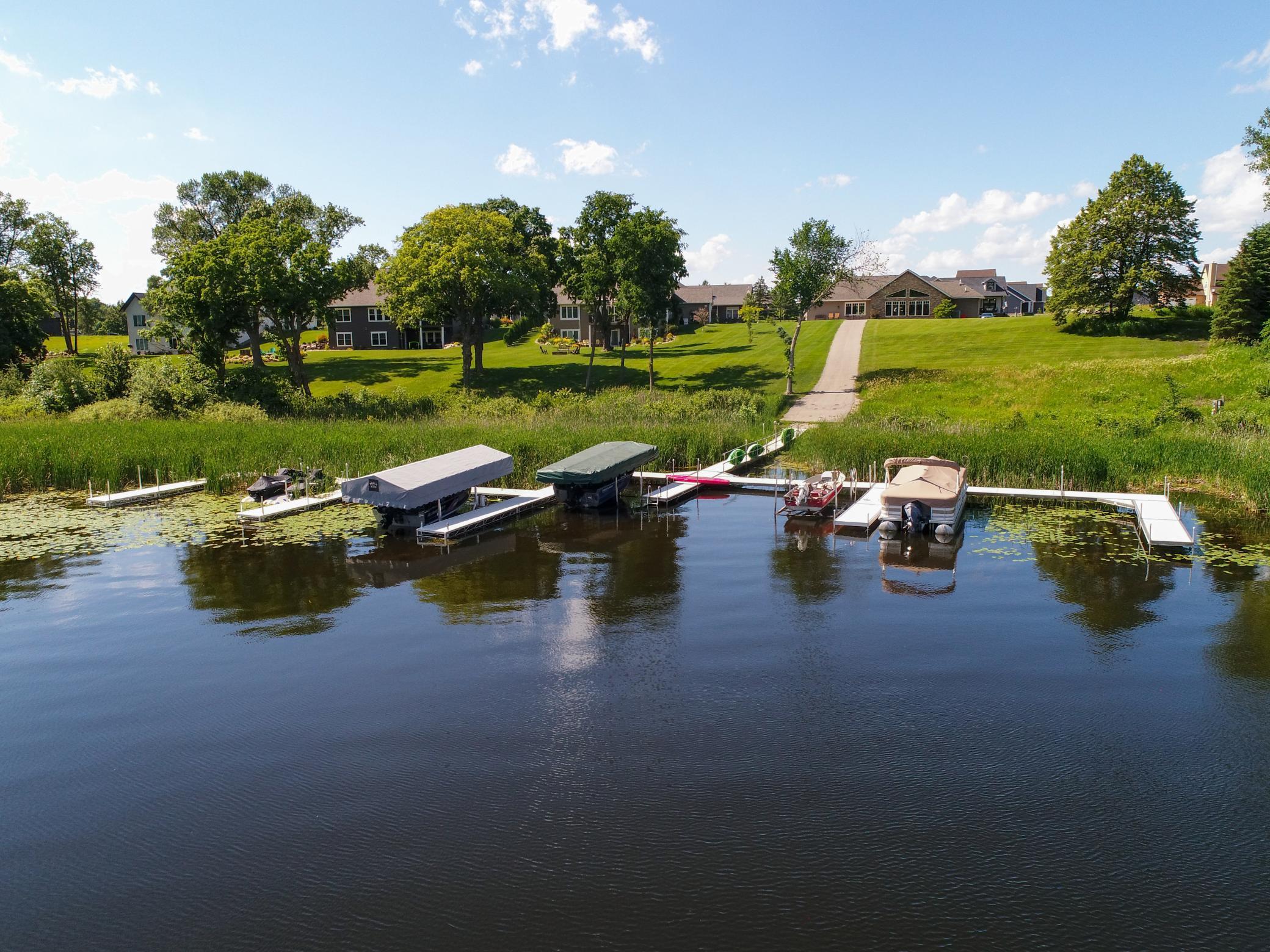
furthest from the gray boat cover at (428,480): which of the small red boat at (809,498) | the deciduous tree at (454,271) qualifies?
the deciduous tree at (454,271)

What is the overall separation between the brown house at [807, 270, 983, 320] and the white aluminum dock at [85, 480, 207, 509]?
69345 millimetres

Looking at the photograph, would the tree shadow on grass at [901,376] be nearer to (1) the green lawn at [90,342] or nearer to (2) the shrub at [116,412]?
(2) the shrub at [116,412]

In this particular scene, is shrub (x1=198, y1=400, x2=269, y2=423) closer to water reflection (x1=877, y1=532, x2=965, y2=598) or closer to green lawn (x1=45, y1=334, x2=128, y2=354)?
water reflection (x1=877, y1=532, x2=965, y2=598)

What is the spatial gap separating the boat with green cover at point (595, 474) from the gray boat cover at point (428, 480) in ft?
6.07

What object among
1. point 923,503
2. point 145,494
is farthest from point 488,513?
point 145,494

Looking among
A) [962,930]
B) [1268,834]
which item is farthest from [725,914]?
[1268,834]

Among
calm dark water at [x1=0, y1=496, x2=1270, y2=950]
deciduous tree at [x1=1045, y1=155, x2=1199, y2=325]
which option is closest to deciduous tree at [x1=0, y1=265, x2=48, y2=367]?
calm dark water at [x1=0, y1=496, x2=1270, y2=950]

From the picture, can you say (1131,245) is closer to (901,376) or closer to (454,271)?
(901,376)

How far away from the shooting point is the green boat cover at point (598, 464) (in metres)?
27.0

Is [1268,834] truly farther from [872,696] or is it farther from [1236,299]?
[1236,299]

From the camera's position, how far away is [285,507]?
27.8m

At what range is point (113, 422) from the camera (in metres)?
41.2

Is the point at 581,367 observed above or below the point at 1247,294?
below

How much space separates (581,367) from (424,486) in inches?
1800
